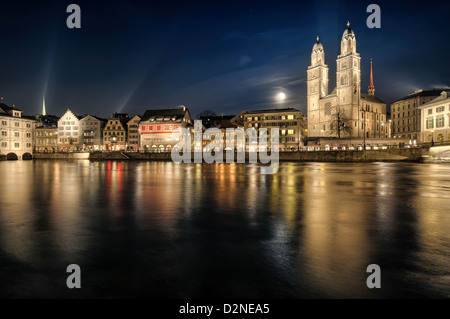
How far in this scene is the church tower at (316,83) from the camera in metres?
108

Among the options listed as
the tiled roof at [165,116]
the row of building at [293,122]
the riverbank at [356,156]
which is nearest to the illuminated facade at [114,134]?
the row of building at [293,122]

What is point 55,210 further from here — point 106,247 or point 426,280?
point 426,280

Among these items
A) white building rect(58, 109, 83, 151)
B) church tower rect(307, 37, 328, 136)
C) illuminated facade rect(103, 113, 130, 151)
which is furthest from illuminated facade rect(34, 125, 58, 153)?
church tower rect(307, 37, 328, 136)

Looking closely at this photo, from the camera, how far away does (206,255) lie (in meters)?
5.45

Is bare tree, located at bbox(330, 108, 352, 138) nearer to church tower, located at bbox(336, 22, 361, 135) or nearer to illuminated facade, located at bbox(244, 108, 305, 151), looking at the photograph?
church tower, located at bbox(336, 22, 361, 135)

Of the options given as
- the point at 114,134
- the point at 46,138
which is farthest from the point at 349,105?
the point at 46,138

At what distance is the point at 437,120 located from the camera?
6675cm

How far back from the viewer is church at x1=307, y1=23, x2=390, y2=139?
99.0 metres

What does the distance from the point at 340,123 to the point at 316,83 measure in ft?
68.9

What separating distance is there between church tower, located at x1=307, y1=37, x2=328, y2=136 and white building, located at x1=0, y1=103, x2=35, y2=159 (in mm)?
95683

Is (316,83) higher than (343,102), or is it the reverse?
(316,83)

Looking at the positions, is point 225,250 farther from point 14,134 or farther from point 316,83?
point 316,83

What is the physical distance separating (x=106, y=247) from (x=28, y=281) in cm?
170

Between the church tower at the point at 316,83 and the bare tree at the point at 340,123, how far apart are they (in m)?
8.43
